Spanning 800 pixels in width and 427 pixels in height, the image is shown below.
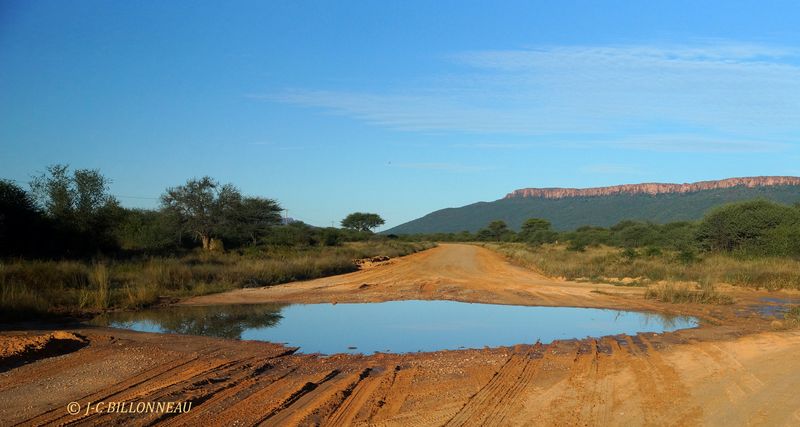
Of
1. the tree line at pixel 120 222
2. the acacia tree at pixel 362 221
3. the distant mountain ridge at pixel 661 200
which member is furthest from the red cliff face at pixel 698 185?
the tree line at pixel 120 222

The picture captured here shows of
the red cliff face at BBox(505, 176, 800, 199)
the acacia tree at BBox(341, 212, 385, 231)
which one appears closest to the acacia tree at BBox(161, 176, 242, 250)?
the acacia tree at BBox(341, 212, 385, 231)

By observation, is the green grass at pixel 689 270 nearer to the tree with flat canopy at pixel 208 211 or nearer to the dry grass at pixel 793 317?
the dry grass at pixel 793 317

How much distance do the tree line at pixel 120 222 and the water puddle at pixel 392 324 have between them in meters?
10.3

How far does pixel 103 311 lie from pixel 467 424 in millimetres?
13612

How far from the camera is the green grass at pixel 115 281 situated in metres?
16.8

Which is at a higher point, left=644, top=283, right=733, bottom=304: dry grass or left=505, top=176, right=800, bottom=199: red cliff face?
left=505, top=176, right=800, bottom=199: red cliff face

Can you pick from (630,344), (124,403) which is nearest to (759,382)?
(630,344)

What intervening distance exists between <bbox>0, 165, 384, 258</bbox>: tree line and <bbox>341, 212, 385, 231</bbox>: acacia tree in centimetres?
7207

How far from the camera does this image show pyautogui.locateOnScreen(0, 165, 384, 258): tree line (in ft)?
84.9

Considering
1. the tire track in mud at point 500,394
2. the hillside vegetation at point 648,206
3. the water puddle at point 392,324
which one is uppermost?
the hillside vegetation at point 648,206

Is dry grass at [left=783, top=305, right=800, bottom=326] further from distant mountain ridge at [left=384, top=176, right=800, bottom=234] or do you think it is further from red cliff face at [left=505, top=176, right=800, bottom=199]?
red cliff face at [left=505, top=176, right=800, bottom=199]

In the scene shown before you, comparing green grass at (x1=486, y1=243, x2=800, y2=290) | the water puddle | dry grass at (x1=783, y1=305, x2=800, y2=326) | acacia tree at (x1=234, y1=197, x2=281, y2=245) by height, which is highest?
acacia tree at (x1=234, y1=197, x2=281, y2=245)

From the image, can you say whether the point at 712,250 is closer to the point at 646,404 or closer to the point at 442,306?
the point at 442,306

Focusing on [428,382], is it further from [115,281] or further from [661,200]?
[661,200]
